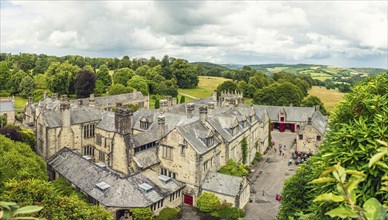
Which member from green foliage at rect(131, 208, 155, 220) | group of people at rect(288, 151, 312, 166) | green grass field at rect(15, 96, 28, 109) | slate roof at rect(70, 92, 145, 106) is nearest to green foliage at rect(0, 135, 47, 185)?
green foliage at rect(131, 208, 155, 220)

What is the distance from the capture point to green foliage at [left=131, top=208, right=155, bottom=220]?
108 ft

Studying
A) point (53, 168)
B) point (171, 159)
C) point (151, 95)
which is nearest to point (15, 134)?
point (53, 168)

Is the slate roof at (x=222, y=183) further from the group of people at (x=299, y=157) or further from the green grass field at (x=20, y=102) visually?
the green grass field at (x=20, y=102)

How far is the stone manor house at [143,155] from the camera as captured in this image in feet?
121

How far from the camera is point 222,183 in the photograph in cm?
3975

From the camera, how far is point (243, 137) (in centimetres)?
5225

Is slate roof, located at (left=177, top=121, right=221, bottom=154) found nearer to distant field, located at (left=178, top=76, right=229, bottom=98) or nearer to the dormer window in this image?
the dormer window

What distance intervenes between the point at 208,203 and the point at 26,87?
97.7 m

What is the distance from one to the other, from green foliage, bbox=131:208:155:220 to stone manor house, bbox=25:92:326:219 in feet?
2.79

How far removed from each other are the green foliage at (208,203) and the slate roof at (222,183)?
151cm

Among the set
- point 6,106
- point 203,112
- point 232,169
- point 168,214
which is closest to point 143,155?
point 168,214

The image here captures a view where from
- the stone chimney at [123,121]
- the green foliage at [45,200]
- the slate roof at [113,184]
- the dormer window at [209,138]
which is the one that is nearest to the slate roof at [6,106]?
the slate roof at [113,184]

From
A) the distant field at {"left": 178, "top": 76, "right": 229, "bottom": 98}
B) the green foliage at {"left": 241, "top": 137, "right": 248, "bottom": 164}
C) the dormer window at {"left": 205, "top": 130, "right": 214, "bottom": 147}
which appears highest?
the distant field at {"left": 178, "top": 76, "right": 229, "bottom": 98}

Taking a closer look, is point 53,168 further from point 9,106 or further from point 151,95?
point 151,95
